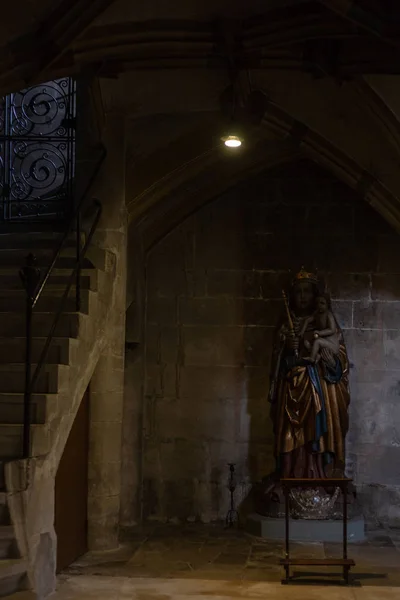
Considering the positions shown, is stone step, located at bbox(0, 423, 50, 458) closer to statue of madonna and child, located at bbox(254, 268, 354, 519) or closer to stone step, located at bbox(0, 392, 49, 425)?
stone step, located at bbox(0, 392, 49, 425)

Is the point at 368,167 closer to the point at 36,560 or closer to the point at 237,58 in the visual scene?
the point at 237,58

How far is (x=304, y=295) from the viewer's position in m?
7.84

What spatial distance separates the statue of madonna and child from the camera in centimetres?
736

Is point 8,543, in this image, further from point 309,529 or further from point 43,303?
point 309,529

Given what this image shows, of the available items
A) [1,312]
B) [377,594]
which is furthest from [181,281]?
[377,594]

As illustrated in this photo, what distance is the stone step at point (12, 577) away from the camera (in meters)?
4.34

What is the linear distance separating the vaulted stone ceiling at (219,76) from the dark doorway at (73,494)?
2.20 metres

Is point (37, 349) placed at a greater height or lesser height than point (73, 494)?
greater

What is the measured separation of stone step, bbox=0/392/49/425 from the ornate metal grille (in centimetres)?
328

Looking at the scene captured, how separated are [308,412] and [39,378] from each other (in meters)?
3.04

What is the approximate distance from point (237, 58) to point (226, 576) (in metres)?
3.65

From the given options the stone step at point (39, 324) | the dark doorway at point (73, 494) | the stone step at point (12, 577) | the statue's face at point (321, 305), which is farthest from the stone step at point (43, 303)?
the statue's face at point (321, 305)

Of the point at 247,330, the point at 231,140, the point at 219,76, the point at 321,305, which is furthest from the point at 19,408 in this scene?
the point at 247,330

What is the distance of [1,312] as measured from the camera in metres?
5.90
